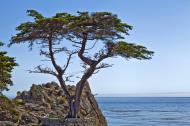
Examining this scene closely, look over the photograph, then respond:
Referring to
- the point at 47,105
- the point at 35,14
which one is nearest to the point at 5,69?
the point at 35,14

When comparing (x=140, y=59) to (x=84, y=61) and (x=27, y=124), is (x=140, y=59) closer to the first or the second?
(x=84, y=61)

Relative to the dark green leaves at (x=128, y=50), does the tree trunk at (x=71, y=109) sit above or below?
below

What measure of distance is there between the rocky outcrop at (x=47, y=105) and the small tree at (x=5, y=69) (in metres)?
4.36

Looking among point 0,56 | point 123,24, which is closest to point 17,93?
point 0,56

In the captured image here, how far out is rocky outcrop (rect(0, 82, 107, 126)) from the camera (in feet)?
97.9

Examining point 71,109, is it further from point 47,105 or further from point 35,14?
point 47,105

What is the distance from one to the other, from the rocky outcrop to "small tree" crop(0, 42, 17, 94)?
14.3ft

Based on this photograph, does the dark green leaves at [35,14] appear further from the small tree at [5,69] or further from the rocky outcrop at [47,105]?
the rocky outcrop at [47,105]

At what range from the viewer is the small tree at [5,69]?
23836mm

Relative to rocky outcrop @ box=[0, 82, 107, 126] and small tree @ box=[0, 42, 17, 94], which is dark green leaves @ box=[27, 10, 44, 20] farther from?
rocky outcrop @ box=[0, 82, 107, 126]

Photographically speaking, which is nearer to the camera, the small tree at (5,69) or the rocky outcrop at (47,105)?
the small tree at (5,69)

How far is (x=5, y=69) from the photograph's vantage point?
24.1 m

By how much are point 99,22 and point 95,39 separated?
1.17 metres

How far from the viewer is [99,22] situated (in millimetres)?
22922
